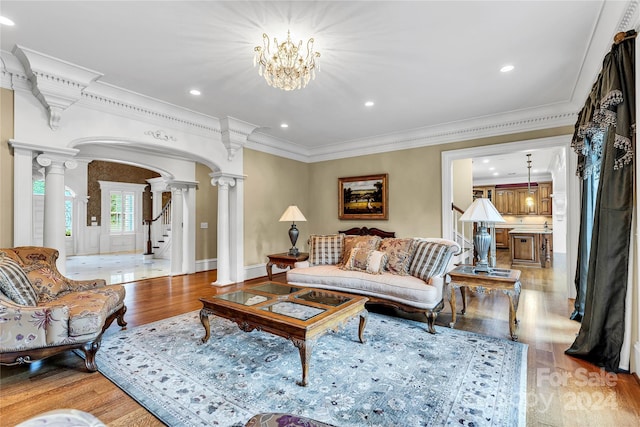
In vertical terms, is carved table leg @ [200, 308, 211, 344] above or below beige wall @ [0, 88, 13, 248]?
below

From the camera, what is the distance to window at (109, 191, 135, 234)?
10.2m

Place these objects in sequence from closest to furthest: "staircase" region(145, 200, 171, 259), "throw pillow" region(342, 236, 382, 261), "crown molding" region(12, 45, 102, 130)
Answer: "crown molding" region(12, 45, 102, 130), "throw pillow" region(342, 236, 382, 261), "staircase" region(145, 200, 171, 259)

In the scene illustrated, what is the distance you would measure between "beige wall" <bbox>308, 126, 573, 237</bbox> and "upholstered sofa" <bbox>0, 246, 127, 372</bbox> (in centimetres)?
441

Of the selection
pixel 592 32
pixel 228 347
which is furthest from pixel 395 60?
pixel 228 347

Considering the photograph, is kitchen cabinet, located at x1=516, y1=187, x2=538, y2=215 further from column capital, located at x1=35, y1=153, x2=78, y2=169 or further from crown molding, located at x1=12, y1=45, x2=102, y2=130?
column capital, located at x1=35, y1=153, x2=78, y2=169

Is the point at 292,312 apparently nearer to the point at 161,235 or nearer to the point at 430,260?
the point at 430,260

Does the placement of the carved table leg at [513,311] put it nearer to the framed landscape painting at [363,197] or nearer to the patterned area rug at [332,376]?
the patterned area rug at [332,376]

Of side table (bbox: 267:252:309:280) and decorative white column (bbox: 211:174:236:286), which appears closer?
side table (bbox: 267:252:309:280)

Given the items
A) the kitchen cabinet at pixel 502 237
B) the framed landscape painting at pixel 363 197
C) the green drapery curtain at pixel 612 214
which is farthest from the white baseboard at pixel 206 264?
the kitchen cabinet at pixel 502 237

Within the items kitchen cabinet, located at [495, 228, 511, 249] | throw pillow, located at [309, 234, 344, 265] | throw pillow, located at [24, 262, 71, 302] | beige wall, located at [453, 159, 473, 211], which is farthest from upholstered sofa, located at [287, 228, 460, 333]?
kitchen cabinet, located at [495, 228, 511, 249]

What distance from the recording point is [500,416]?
1773mm

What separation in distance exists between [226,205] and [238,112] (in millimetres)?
1650

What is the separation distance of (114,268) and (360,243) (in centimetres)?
623

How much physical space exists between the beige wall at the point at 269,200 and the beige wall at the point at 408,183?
2.17 ft
